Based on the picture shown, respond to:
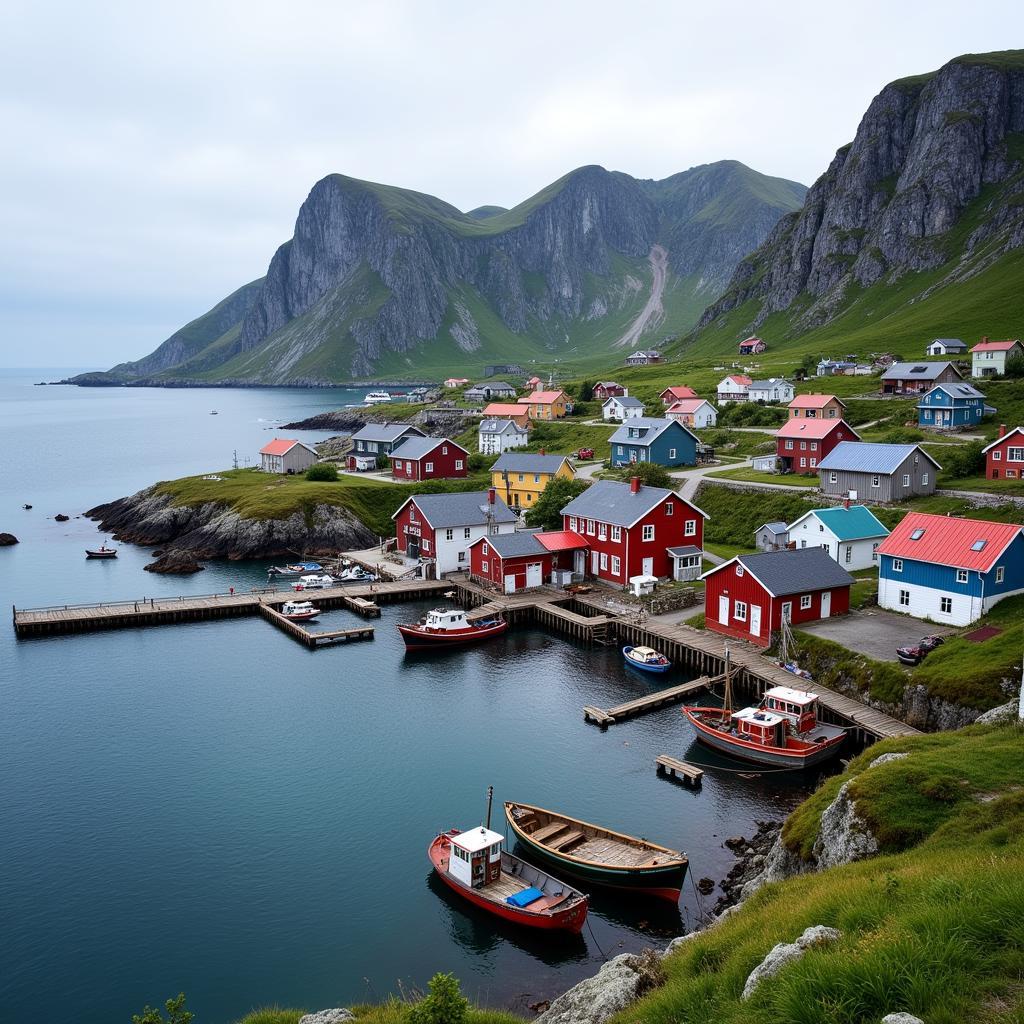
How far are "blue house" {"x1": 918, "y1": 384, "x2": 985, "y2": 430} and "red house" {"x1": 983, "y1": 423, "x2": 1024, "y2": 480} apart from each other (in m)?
19.1

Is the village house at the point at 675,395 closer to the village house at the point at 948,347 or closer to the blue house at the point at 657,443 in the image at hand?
the blue house at the point at 657,443

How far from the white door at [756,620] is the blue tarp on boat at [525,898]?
90.3ft

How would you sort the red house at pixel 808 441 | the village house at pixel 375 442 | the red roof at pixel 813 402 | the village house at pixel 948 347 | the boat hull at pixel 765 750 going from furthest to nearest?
the village house at pixel 948 347 → the village house at pixel 375 442 → the red roof at pixel 813 402 → the red house at pixel 808 441 → the boat hull at pixel 765 750

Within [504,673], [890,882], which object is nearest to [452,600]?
[504,673]

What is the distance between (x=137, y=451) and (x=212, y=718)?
153 metres

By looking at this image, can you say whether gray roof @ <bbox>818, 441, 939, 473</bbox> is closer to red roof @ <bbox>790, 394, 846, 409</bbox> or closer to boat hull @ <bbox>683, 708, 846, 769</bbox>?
red roof @ <bbox>790, 394, 846, 409</bbox>

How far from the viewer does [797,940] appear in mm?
13664

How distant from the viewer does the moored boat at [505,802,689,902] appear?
1139 inches

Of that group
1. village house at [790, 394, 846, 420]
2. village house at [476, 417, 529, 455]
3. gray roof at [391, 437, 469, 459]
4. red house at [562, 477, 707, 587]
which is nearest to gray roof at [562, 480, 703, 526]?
red house at [562, 477, 707, 587]

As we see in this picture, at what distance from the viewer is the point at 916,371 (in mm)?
112188

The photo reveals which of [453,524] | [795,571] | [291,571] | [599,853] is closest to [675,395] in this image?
[453,524]

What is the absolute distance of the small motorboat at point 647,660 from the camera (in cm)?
5172

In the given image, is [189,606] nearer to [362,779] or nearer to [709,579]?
[362,779]

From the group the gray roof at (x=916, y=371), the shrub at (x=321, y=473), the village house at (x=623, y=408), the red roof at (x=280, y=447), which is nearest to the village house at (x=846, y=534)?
the gray roof at (x=916, y=371)
